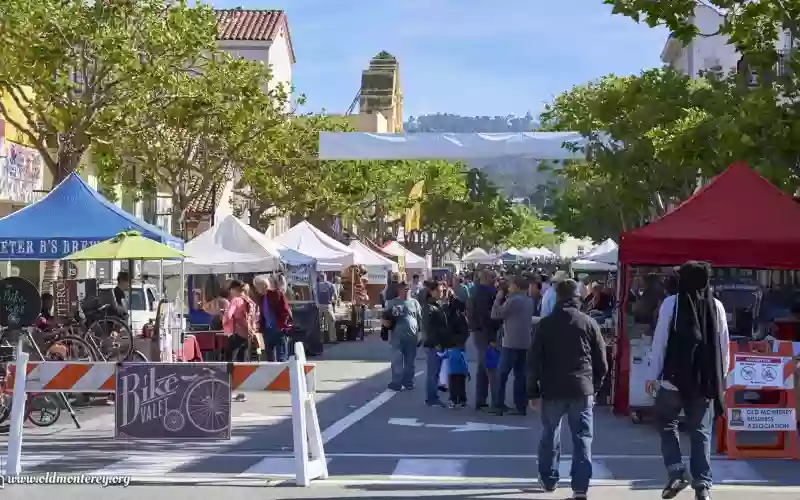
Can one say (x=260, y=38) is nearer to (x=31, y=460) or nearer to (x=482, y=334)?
(x=482, y=334)

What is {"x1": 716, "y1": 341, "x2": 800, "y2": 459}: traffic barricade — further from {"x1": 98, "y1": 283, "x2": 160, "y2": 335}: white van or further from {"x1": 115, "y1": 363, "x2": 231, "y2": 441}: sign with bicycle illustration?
{"x1": 98, "y1": 283, "x2": 160, "y2": 335}: white van

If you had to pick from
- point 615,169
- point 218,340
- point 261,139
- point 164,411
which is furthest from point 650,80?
point 164,411

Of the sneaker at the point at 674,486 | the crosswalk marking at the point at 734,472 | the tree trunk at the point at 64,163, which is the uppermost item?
the tree trunk at the point at 64,163

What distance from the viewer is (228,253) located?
27250 mm

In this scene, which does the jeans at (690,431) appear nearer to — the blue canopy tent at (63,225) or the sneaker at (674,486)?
the sneaker at (674,486)

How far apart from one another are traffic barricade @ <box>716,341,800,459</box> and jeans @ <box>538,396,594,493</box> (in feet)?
10.5

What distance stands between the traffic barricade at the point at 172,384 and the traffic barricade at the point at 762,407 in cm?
432

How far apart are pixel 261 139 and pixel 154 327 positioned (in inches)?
649

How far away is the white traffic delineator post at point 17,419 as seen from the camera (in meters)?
11.6

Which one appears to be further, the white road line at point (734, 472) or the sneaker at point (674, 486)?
the white road line at point (734, 472)

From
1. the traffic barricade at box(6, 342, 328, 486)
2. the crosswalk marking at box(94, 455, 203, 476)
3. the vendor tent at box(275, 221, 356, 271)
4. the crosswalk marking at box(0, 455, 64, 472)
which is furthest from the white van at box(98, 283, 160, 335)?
the traffic barricade at box(6, 342, 328, 486)

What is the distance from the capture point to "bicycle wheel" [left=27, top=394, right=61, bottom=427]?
15.9 m

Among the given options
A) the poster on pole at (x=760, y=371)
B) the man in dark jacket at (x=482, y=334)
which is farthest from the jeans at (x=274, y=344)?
the poster on pole at (x=760, y=371)

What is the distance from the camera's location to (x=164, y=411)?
11914 millimetres
